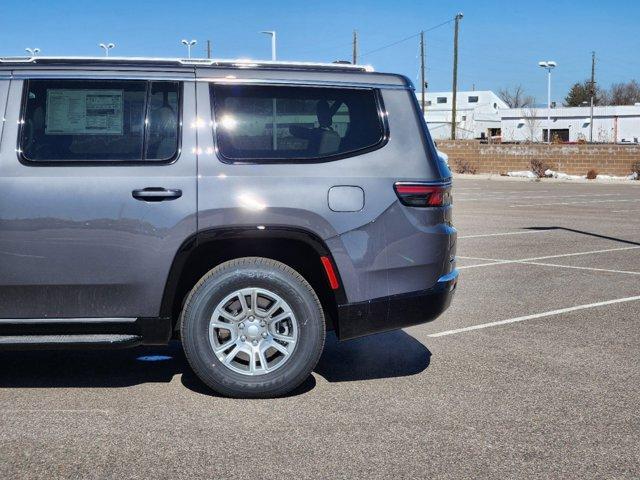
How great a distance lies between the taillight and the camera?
18.1 ft

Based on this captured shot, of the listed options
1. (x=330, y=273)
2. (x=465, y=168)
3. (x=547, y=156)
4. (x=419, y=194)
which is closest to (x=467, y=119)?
(x=465, y=168)

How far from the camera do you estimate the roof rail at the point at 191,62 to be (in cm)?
546

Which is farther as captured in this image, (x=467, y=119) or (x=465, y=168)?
(x=467, y=119)

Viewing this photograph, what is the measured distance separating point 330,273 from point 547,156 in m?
45.2

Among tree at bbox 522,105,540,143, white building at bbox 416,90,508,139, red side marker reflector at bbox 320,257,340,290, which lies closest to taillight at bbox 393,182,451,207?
red side marker reflector at bbox 320,257,340,290

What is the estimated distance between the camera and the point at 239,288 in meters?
5.39

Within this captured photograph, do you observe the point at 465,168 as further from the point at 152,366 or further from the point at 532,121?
the point at 152,366

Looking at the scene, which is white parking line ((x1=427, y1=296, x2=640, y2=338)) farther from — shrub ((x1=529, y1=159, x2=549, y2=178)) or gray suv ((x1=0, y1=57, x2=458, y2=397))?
shrub ((x1=529, y1=159, x2=549, y2=178))

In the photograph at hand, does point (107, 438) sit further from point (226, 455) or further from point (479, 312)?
point (479, 312)

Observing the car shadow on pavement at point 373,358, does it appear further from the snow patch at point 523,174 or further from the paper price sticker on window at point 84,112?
the snow patch at point 523,174

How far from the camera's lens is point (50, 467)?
428 cm

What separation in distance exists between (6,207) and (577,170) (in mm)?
45146

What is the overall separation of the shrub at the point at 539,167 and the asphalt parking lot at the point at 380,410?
39.7 meters

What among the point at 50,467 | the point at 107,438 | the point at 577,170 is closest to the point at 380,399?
the point at 107,438
